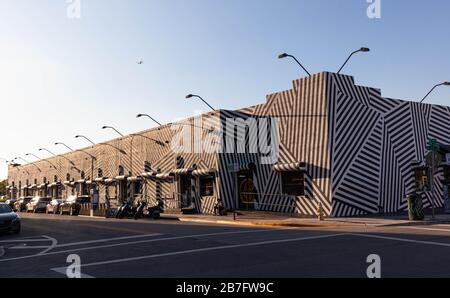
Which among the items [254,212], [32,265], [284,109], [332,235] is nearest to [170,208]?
[254,212]

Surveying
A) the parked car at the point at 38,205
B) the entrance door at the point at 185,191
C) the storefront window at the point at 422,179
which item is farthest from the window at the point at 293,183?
the parked car at the point at 38,205

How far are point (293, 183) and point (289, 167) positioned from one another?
1262mm

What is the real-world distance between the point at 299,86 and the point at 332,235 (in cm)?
1495

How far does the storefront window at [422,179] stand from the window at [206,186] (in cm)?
1447

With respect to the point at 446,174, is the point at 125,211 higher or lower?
lower

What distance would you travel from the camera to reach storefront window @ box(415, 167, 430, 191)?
31.2 meters

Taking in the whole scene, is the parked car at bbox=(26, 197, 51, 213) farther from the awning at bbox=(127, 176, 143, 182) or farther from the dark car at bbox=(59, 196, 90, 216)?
the awning at bbox=(127, 176, 143, 182)

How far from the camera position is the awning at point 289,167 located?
28.6m

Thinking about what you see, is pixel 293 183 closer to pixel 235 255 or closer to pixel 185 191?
pixel 185 191

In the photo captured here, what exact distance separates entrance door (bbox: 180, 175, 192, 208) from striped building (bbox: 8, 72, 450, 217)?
9 centimetres

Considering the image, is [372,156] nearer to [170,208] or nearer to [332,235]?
[332,235]

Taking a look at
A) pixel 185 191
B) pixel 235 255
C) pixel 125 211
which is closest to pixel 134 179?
pixel 185 191

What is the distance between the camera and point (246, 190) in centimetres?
3388


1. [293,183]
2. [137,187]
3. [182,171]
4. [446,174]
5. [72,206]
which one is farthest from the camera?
[137,187]
